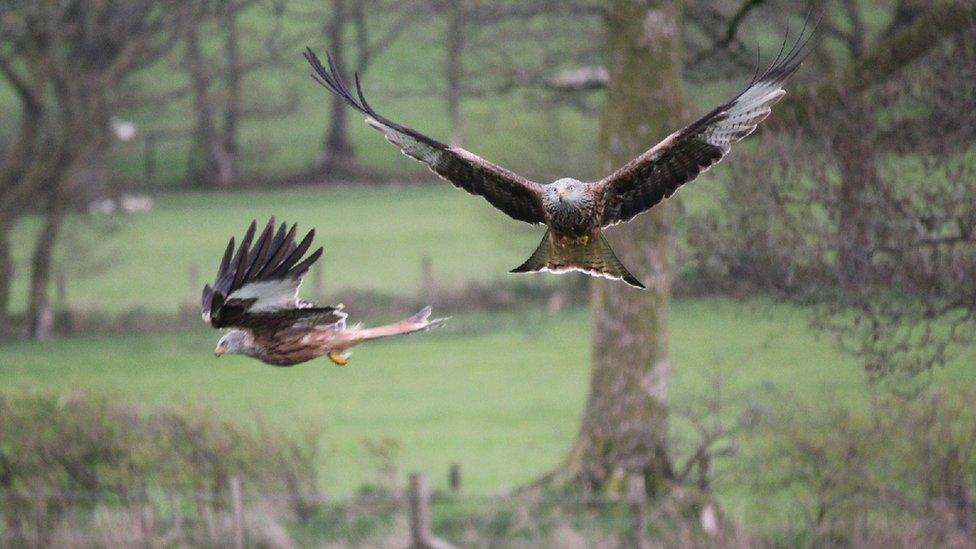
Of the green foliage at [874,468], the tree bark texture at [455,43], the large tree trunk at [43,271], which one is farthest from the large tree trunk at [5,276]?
the green foliage at [874,468]

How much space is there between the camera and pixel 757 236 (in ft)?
38.2

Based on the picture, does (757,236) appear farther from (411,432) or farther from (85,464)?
(411,432)

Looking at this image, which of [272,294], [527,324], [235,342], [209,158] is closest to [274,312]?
[272,294]

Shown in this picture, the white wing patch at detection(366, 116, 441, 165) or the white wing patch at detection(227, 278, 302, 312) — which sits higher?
the white wing patch at detection(366, 116, 441, 165)

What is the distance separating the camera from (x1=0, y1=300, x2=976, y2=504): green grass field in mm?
18984

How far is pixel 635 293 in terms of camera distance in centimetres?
1525

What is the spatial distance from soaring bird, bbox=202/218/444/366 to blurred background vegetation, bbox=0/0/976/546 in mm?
3666

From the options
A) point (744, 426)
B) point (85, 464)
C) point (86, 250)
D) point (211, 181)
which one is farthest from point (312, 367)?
point (211, 181)

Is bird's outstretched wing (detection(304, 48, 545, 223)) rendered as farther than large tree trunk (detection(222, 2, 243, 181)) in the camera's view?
No

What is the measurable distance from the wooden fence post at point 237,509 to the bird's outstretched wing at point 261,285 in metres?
6.42

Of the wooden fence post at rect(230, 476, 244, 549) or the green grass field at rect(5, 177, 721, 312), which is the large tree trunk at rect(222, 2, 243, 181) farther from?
the wooden fence post at rect(230, 476, 244, 549)

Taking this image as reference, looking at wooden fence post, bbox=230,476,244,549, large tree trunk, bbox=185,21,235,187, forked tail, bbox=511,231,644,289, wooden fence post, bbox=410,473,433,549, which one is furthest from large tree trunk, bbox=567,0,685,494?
large tree trunk, bbox=185,21,235,187

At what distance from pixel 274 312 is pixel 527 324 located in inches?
831

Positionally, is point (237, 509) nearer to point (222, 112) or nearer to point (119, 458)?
point (119, 458)
